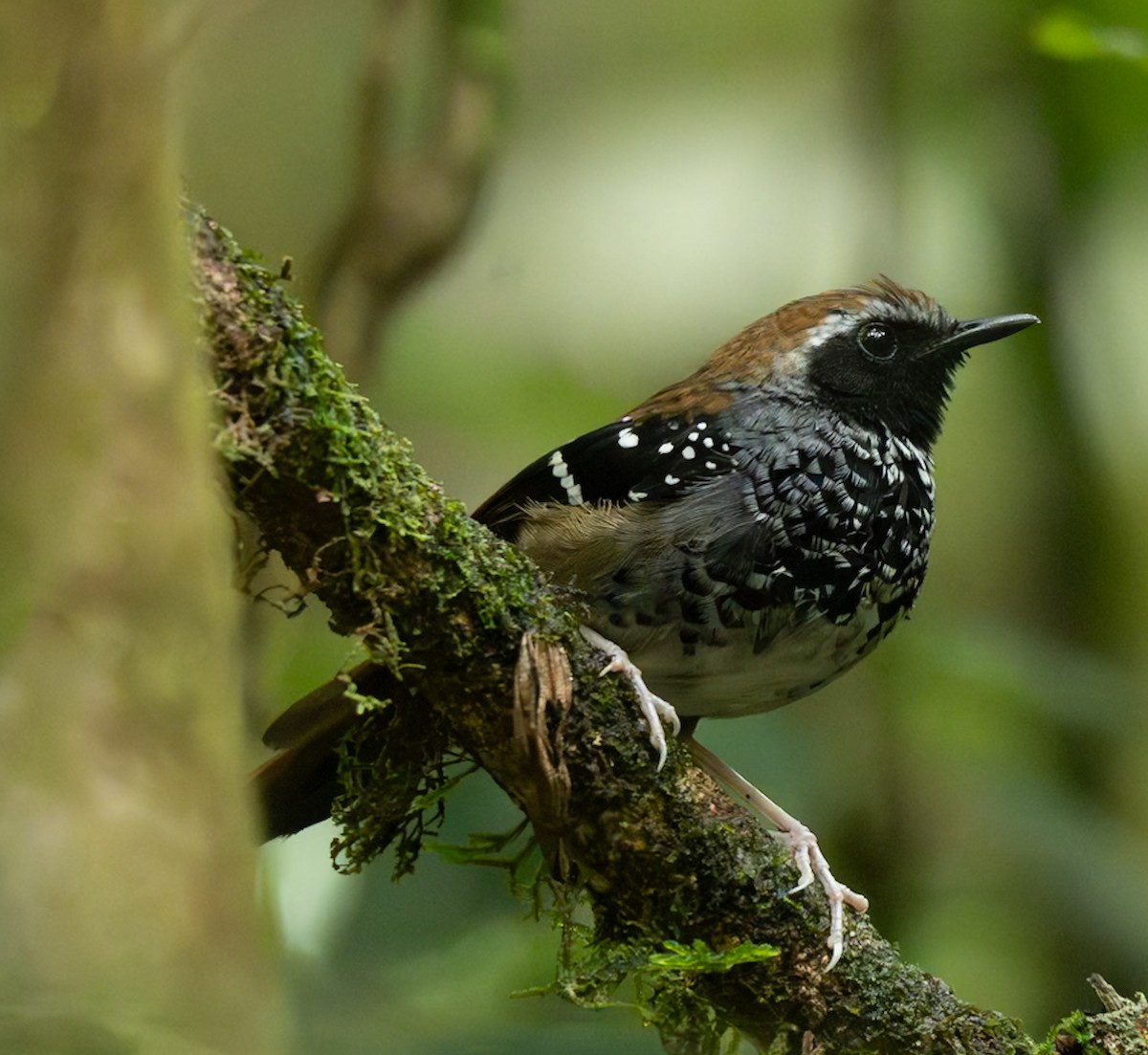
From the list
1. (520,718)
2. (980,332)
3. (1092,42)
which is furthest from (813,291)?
(520,718)

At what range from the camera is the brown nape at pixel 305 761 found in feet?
8.00

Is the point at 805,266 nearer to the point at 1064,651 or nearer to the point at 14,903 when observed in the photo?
the point at 1064,651

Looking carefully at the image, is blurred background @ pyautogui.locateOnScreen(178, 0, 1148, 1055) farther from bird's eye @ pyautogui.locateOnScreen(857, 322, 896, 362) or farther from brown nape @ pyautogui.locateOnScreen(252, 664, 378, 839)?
bird's eye @ pyautogui.locateOnScreen(857, 322, 896, 362)

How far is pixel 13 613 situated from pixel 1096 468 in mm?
4033

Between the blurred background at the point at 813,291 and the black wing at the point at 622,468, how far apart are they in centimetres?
67

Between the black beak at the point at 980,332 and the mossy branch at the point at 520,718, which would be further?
the black beak at the point at 980,332

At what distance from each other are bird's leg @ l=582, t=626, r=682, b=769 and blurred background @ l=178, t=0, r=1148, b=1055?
55 cm

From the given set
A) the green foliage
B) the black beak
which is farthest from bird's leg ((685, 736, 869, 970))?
the green foliage

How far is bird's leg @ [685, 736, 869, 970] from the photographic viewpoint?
2242 millimetres

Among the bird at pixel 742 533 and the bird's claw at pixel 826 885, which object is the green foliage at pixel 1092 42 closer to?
the bird at pixel 742 533

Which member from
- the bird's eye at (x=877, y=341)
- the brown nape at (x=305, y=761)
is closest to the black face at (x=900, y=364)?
the bird's eye at (x=877, y=341)

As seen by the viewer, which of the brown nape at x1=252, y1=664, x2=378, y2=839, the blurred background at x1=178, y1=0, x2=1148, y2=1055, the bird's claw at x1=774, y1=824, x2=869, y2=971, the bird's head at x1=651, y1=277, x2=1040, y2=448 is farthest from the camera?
the blurred background at x1=178, y1=0, x2=1148, y2=1055

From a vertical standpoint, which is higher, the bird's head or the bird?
the bird's head

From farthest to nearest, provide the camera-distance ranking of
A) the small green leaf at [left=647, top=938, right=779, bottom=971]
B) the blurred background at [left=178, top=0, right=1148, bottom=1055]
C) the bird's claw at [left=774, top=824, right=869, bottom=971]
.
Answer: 1. the blurred background at [left=178, top=0, right=1148, bottom=1055]
2. the bird's claw at [left=774, top=824, right=869, bottom=971]
3. the small green leaf at [left=647, top=938, right=779, bottom=971]
